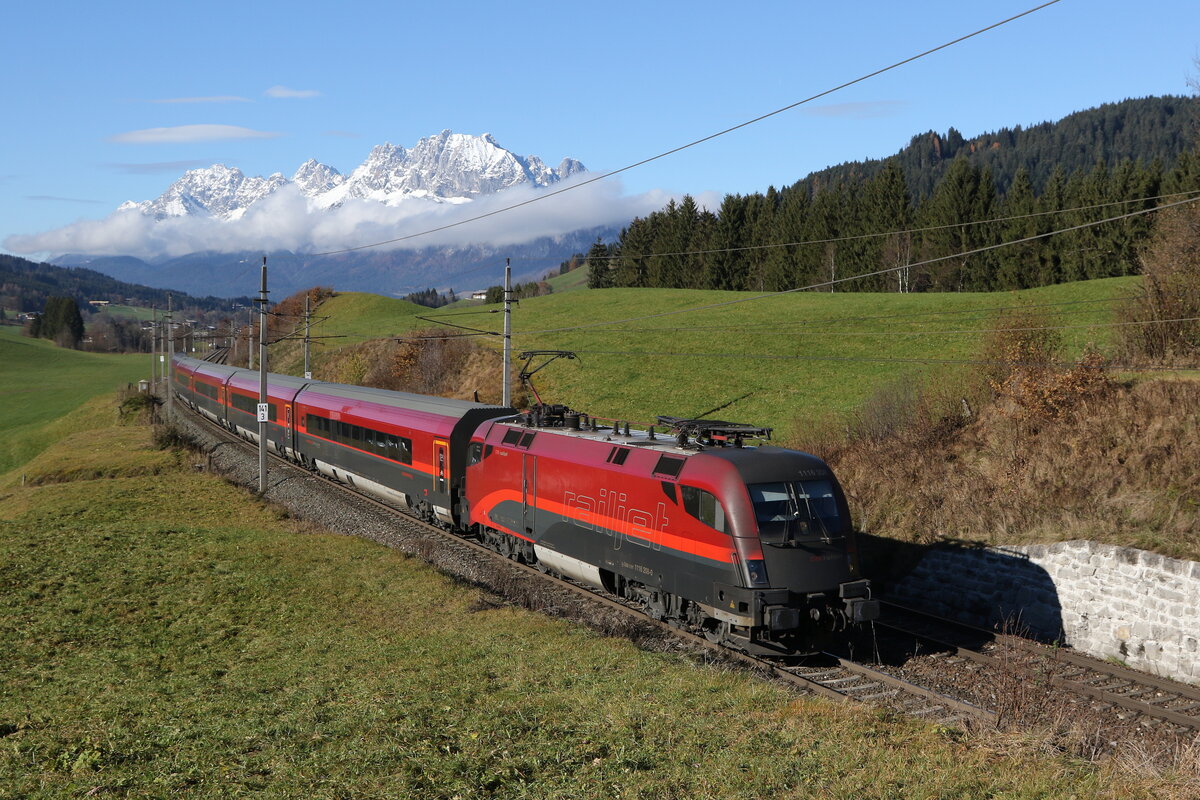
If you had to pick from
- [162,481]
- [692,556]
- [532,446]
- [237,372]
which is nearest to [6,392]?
[237,372]

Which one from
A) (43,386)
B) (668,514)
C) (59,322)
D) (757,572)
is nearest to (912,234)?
(668,514)

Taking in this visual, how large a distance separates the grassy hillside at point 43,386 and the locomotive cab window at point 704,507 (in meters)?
63.0

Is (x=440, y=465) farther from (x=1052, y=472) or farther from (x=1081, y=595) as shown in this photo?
(x=1081, y=595)

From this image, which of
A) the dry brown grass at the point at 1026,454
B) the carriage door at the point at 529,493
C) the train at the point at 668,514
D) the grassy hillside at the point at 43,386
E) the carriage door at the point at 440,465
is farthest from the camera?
the grassy hillside at the point at 43,386

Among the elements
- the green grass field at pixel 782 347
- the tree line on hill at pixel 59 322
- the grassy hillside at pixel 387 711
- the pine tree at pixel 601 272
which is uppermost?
the pine tree at pixel 601 272

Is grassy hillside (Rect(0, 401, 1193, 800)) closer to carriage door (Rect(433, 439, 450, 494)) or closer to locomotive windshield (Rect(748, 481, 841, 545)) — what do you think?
locomotive windshield (Rect(748, 481, 841, 545))

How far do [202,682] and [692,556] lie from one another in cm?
814

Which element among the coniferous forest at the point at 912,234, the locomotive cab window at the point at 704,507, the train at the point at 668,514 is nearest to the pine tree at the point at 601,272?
the coniferous forest at the point at 912,234

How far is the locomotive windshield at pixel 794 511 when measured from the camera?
1473 cm

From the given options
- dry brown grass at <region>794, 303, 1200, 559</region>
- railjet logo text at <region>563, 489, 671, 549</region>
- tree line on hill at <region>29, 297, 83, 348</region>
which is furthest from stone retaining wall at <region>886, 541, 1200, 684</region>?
tree line on hill at <region>29, 297, 83, 348</region>

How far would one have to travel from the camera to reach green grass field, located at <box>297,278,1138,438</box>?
36.9 metres

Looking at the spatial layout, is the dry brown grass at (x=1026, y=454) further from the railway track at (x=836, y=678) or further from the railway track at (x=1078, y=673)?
the railway track at (x=836, y=678)

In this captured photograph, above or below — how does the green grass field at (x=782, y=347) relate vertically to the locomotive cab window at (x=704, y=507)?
above

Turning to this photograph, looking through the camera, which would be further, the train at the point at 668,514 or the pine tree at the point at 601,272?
the pine tree at the point at 601,272
